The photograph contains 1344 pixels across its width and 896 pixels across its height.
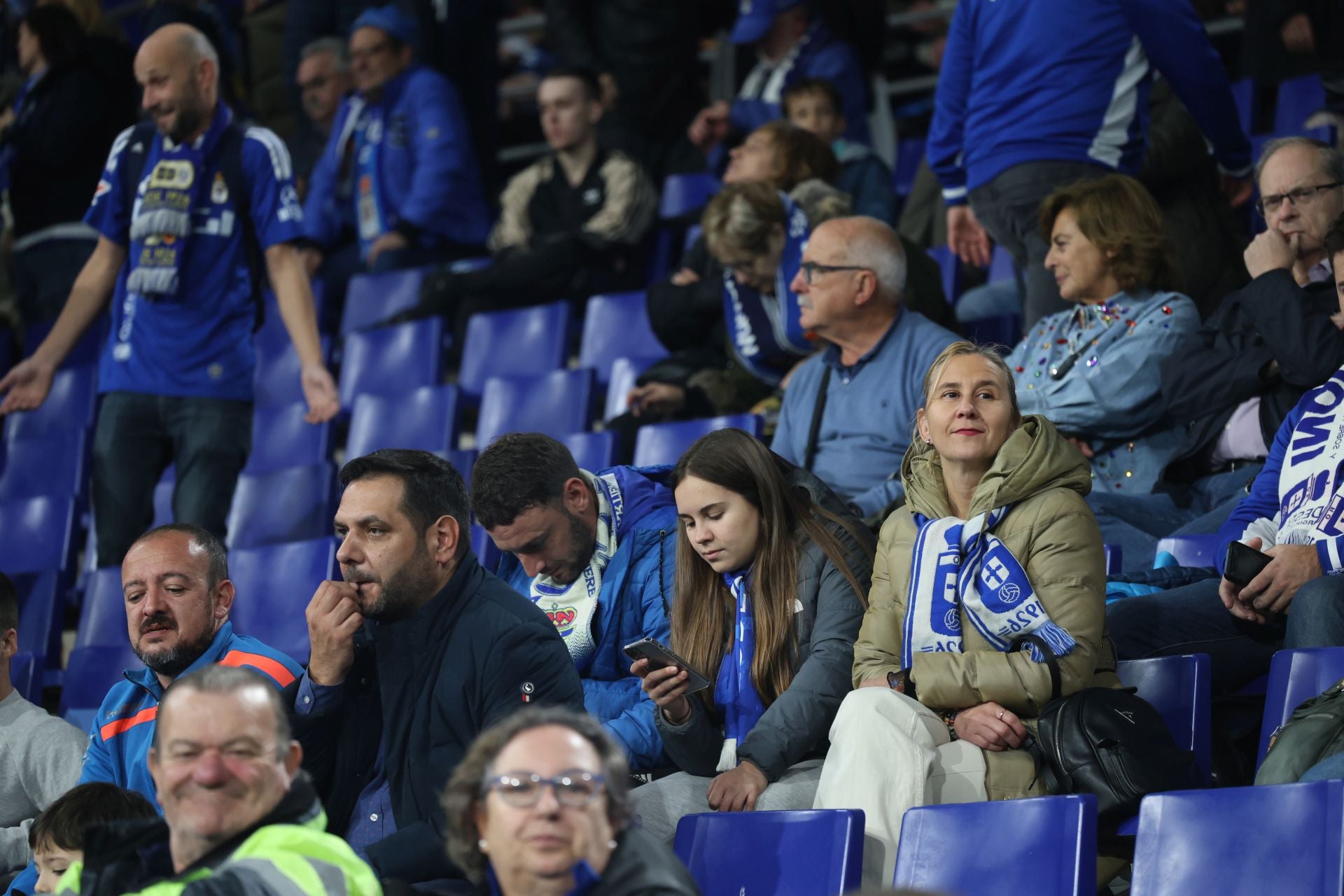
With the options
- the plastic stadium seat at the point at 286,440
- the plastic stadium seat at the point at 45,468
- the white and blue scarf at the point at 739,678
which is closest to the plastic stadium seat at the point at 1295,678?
the white and blue scarf at the point at 739,678

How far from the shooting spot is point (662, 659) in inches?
121

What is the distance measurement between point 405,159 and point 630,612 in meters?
3.78

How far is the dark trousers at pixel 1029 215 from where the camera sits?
440 centimetres

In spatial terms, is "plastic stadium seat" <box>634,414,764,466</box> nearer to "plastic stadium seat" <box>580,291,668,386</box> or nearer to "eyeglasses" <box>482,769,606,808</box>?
→ "plastic stadium seat" <box>580,291,668,386</box>

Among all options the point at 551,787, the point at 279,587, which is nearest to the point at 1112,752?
the point at 551,787

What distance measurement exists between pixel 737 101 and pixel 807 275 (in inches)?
103

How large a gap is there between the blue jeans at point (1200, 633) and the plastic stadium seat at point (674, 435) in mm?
1483

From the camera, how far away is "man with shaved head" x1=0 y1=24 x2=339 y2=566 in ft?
15.3

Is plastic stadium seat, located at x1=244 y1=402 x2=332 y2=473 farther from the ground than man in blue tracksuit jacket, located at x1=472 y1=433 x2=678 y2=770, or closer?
farther from the ground

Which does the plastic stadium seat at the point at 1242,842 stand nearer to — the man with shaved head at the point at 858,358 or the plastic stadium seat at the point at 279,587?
the man with shaved head at the point at 858,358

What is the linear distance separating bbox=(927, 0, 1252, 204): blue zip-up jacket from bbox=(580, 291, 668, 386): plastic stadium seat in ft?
5.47

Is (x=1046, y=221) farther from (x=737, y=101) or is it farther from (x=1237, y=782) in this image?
(x=737, y=101)

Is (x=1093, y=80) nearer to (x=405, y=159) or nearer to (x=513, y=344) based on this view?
(x=513, y=344)

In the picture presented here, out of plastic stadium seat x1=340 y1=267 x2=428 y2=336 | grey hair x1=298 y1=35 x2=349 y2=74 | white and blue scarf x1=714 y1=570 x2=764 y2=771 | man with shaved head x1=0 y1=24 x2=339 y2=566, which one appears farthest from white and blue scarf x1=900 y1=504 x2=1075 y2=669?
grey hair x1=298 y1=35 x2=349 y2=74
